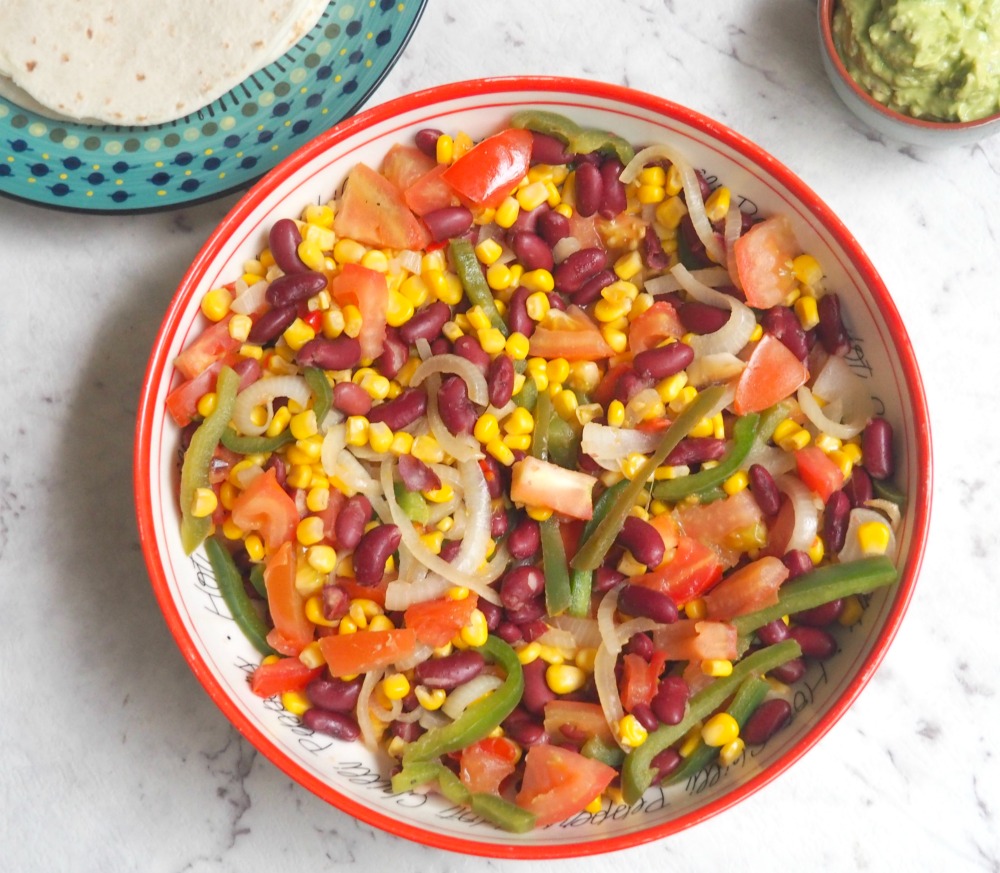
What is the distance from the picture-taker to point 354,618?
2908 millimetres

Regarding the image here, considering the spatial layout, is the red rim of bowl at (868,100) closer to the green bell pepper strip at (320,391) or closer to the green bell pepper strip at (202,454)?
the green bell pepper strip at (320,391)

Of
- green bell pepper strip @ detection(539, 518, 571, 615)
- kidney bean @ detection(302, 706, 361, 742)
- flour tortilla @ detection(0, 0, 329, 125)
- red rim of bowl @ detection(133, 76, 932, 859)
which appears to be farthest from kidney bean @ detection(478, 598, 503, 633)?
flour tortilla @ detection(0, 0, 329, 125)

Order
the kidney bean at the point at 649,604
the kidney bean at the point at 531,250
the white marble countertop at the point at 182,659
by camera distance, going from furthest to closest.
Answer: the white marble countertop at the point at 182,659 < the kidney bean at the point at 531,250 < the kidney bean at the point at 649,604

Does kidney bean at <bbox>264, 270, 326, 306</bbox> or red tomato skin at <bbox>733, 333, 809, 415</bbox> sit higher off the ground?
red tomato skin at <bbox>733, 333, 809, 415</bbox>

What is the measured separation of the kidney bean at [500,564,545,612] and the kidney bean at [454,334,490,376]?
25.0 inches

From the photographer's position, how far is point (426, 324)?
2.97 meters

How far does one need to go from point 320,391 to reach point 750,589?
57.4 inches

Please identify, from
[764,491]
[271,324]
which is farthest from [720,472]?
[271,324]

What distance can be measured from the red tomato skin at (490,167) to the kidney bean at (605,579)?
1227 mm

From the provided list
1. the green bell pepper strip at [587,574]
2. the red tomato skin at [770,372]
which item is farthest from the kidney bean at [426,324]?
the red tomato skin at [770,372]

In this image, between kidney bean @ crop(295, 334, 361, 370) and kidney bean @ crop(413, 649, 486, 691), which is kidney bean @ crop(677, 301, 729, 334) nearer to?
kidney bean @ crop(295, 334, 361, 370)

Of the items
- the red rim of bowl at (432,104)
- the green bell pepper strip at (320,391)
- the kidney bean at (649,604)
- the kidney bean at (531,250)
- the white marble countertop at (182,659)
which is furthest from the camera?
the white marble countertop at (182,659)

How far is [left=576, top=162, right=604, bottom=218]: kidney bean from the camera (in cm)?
300

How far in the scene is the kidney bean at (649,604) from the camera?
2816mm
